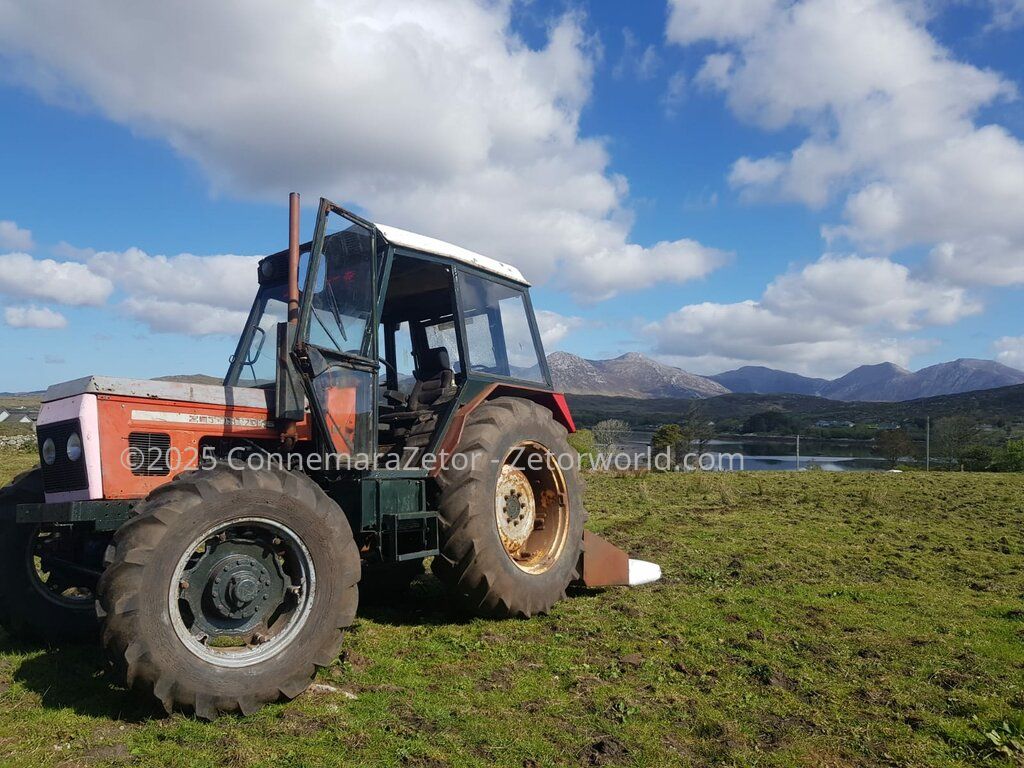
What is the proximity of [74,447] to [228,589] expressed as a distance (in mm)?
1440

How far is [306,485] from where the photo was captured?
421 centimetres

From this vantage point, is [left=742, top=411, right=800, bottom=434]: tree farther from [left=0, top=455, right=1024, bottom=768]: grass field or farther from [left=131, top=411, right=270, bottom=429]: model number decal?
[left=131, top=411, right=270, bottom=429]: model number decal

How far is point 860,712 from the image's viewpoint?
3.86 meters

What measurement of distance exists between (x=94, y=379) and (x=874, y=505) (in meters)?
12.3

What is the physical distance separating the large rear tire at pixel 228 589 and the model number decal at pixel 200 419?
35.9 inches

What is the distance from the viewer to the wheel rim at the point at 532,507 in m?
6.00

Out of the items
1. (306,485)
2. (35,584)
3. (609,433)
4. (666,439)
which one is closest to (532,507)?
(306,485)

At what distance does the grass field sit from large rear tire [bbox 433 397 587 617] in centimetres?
30

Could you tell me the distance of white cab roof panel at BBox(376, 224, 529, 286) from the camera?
5.68 meters

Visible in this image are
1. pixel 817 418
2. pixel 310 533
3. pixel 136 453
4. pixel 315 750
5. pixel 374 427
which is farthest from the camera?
pixel 817 418

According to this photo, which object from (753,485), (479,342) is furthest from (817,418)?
(479,342)

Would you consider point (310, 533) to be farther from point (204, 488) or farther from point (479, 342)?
point (479, 342)

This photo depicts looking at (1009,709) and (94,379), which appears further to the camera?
(94,379)

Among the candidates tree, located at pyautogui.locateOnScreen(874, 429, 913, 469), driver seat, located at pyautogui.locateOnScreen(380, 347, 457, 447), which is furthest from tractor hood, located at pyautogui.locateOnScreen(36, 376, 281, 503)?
tree, located at pyautogui.locateOnScreen(874, 429, 913, 469)
